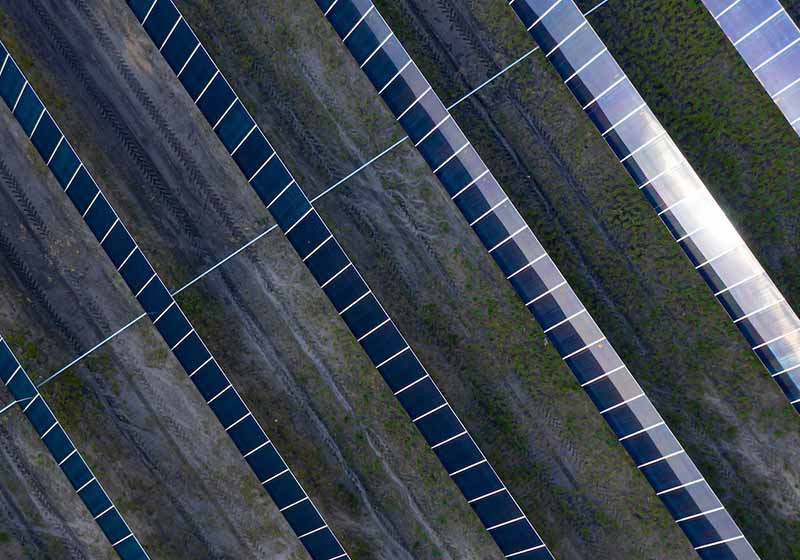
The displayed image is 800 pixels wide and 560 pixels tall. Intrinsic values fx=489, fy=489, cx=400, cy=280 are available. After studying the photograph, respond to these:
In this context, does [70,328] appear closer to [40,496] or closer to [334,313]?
[40,496]

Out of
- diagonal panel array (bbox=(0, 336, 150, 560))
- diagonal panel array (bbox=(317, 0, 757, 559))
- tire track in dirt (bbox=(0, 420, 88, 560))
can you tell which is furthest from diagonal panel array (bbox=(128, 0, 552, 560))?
tire track in dirt (bbox=(0, 420, 88, 560))

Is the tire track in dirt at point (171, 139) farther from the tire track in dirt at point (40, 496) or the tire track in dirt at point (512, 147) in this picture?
the tire track in dirt at point (40, 496)

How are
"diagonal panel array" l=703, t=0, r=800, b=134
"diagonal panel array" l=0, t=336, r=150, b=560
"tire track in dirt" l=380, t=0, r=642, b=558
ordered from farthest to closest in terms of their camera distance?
"diagonal panel array" l=0, t=336, r=150, b=560
"tire track in dirt" l=380, t=0, r=642, b=558
"diagonal panel array" l=703, t=0, r=800, b=134

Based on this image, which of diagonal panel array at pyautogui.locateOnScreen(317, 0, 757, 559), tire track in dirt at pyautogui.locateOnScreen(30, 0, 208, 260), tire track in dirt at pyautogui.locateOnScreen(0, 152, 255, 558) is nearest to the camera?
diagonal panel array at pyautogui.locateOnScreen(317, 0, 757, 559)

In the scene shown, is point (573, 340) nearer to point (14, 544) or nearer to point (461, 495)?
point (461, 495)

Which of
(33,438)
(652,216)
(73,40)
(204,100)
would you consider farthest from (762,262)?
(33,438)

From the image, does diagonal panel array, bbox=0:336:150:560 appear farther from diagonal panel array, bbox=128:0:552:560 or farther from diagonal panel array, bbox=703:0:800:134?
diagonal panel array, bbox=703:0:800:134

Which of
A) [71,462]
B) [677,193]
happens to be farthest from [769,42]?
[71,462]

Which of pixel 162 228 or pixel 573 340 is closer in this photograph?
pixel 573 340
